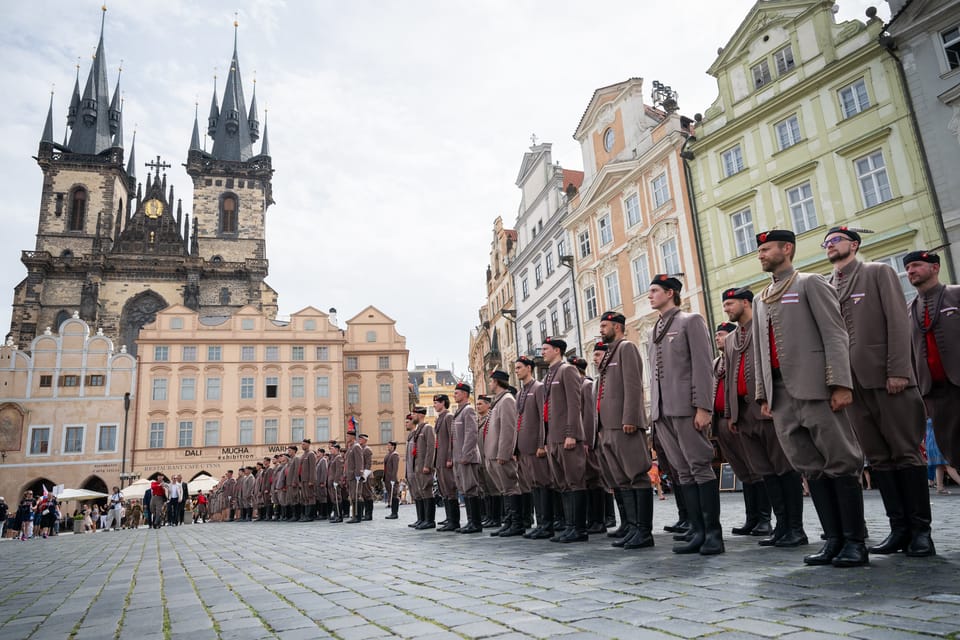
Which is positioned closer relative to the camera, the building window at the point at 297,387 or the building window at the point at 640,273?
the building window at the point at 640,273

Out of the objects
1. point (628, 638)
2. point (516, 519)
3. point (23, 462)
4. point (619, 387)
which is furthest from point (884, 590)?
point (23, 462)

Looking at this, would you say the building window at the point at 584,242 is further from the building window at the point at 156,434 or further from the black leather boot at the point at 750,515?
the building window at the point at 156,434

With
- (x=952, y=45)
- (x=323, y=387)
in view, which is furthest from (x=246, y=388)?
(x=952, y=45)

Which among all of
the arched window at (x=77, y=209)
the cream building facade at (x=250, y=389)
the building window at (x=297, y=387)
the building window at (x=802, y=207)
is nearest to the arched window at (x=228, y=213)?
the arched window at (x=77, y=209)

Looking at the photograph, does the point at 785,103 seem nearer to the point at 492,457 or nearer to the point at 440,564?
the point at 492,457

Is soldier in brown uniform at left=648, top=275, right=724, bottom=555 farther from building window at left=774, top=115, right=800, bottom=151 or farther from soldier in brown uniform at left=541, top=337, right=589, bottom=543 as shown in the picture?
building window at left=774, top=115, right=800, bottom=151

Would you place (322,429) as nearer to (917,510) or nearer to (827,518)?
(827,518)

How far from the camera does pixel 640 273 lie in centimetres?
2548

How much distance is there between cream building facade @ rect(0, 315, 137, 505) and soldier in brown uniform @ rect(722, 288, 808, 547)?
43804 mm

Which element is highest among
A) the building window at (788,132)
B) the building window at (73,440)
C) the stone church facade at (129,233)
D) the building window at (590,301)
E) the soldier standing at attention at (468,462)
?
the stone church facade at (129,233)

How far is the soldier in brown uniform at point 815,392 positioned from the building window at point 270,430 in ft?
147

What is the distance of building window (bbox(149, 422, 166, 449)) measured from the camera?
43.1m

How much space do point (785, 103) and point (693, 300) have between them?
22.3ft

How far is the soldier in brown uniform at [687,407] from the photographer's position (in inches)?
198
